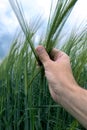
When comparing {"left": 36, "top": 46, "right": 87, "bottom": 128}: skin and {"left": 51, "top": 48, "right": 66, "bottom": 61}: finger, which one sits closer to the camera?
{"left": 36, "top": 46, "right": 87, "bottom": 128}: skin

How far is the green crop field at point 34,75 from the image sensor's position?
1.14 metres

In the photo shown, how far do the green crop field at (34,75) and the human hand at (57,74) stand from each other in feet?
0.12

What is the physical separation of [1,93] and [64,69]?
4.12 feet

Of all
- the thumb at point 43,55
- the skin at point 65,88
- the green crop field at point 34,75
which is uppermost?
the thumb at point 43,55

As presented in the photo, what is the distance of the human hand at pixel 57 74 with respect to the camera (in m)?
1.11

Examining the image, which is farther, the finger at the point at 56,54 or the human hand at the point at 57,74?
the finger at the point at 56,54

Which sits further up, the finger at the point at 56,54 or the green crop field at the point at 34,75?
the finger at the point at 56,54

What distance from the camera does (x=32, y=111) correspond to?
58.2 inches

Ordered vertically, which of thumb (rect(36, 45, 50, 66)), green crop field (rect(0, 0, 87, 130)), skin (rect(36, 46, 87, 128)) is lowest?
green crop field (rect(0, 0, 87, 130))

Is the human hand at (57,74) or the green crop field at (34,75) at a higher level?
the human hand at (57,74)

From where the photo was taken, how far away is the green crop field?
114 centimetres

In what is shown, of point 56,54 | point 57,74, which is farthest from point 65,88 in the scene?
point 56,54

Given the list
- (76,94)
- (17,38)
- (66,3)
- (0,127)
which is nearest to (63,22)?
(66,3)

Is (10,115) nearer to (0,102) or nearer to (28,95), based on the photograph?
(0,102)
